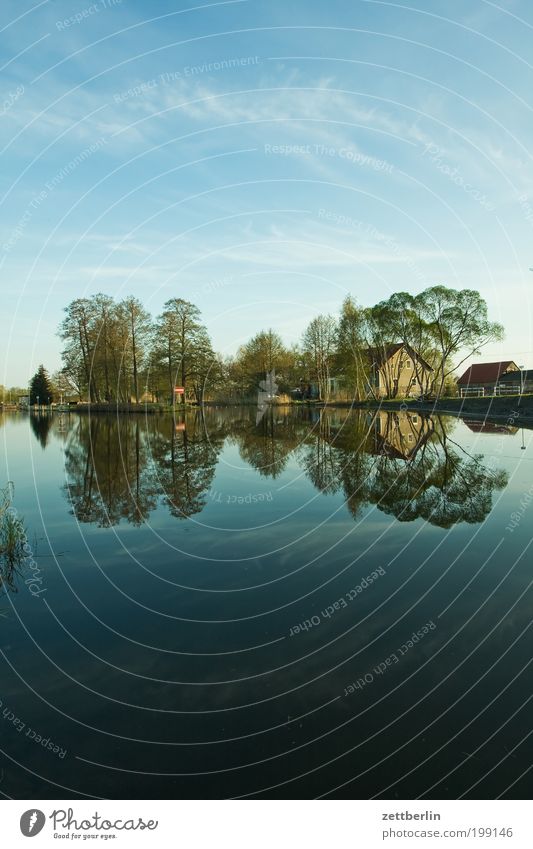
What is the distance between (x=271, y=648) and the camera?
21.9ft

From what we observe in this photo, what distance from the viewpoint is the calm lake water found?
460 centimetres

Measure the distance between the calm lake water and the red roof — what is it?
332 ft

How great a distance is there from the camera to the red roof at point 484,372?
10712cm

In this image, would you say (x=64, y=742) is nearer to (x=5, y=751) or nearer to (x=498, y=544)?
(x=5, y=751)

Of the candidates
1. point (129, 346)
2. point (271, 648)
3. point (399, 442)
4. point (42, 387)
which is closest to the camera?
point (271, 648)

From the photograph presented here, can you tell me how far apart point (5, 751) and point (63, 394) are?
112 meters

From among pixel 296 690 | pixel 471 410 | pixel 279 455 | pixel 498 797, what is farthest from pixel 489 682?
pixel 471 410

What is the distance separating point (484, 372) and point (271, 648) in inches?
4598

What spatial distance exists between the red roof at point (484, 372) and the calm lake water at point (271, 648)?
101m

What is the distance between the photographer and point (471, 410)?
2301 inches

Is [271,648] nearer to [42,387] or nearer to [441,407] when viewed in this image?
[441,407]

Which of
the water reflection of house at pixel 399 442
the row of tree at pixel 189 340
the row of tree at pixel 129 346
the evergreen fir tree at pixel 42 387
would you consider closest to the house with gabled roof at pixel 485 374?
the row of tree at pixel 189 340

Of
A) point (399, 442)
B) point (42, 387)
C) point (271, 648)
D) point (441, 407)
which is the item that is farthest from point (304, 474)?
point (42, 387)

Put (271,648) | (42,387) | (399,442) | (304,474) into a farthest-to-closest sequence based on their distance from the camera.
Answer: (42,387) < (399,442) < (304,474) < (271,648)
